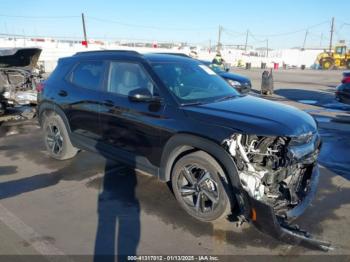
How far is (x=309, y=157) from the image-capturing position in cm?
376

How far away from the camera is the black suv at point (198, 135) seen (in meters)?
3.51

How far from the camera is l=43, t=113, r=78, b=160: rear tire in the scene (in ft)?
19.2

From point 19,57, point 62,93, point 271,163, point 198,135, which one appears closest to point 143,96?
point 198,135

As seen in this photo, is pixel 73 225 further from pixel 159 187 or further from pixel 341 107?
pixel 341 107

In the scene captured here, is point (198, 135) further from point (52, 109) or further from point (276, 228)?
point (52, 109)

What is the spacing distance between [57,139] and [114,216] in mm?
2543

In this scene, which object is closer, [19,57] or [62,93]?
[62,93]

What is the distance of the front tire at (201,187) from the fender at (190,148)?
92 mm

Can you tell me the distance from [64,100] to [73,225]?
245 cm

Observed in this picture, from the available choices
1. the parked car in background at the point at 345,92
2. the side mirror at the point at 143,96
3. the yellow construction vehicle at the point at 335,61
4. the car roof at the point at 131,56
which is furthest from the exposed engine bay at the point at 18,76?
the yellow construction vehicle at the point at 335,61

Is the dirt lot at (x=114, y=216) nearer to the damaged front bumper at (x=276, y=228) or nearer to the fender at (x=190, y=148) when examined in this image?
the damaged front bumper at (x=276, y=228)

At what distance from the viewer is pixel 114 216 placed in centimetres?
407

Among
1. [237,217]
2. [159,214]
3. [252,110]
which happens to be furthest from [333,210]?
[159,214]

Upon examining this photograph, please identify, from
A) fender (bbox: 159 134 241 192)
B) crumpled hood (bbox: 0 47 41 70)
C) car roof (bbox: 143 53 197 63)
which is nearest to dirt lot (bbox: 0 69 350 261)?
fender (bbox: 159 134 241 192)
